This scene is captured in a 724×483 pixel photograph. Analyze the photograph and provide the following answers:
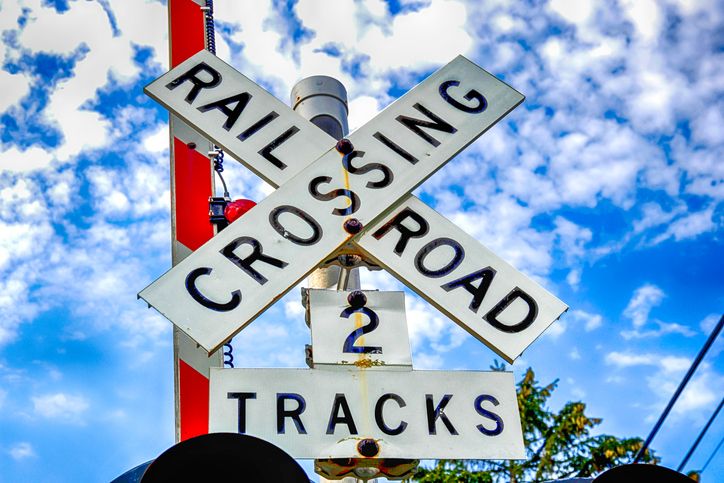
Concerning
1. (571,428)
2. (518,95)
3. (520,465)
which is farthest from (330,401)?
(571,428)

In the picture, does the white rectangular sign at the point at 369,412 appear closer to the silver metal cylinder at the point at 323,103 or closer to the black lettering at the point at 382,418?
the black lettering at the point at 382,418

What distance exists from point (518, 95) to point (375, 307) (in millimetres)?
1161

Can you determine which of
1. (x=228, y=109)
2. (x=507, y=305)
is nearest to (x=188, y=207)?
(x=228, y=109)

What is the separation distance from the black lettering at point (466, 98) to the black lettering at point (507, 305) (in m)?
0.81

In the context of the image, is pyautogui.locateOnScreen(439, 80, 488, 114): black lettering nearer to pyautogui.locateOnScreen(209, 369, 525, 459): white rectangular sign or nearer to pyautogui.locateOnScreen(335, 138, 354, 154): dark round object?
pyautogui.locateOnScreen(335, 138, 354, 154): dark round object

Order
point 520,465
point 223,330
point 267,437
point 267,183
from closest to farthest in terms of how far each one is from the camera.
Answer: point 267,437 → point 223,330 → point 267,183 → point 520,465

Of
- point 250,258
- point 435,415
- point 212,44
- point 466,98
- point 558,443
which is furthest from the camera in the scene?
point 558,443

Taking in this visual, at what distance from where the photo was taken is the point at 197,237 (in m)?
3.22

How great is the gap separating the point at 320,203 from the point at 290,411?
804 mm

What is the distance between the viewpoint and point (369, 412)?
2.43 metres

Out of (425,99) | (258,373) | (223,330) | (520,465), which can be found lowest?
(258,373)

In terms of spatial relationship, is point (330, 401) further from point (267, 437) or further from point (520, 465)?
point (520, 465)

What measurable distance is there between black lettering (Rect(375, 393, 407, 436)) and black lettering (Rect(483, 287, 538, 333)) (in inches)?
17.5

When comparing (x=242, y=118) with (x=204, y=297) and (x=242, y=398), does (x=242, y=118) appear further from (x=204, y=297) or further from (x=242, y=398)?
(x=242, y=398)
